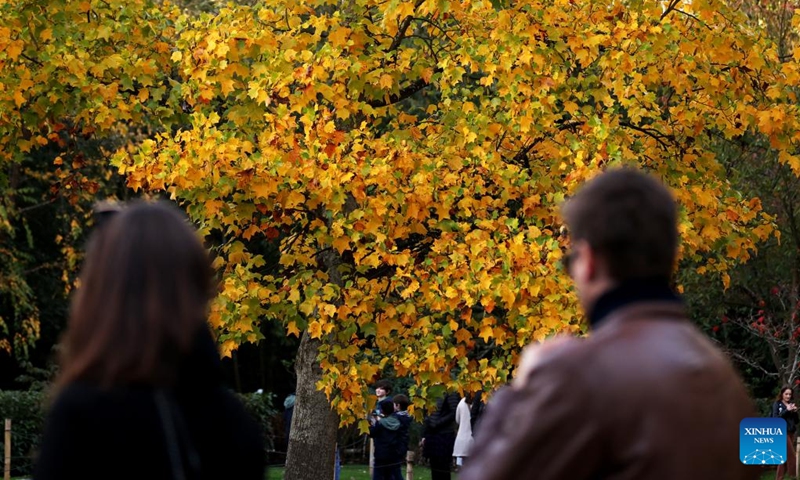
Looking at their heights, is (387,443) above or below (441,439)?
below

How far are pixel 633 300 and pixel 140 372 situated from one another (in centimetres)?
92

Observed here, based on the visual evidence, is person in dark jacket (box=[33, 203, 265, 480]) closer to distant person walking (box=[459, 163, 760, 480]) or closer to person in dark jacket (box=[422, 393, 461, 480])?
distant person walking (box=[459, 163, 760, 480])

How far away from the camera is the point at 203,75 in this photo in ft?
40.3

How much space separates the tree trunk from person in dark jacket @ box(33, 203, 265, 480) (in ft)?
38.1

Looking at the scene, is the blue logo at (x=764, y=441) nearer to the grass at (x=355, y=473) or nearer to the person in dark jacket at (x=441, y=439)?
the person in dark jacket at (x=441, y=439)

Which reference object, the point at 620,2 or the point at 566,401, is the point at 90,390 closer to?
the point at 566,401

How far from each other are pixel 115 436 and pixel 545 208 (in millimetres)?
10252

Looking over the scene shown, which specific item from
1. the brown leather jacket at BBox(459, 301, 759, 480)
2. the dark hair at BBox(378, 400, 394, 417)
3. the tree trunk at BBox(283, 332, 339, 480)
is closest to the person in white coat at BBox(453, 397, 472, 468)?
the dark hair at BBox(378, 400, 394, 417)

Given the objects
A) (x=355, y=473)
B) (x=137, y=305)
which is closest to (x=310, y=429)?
(x=137, y=305)

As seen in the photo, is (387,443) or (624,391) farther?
(387,443)

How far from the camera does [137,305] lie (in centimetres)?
245

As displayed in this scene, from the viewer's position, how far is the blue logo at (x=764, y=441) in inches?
549

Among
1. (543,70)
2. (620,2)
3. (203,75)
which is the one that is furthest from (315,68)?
(620,2)

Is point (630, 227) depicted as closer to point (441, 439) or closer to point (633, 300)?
point (633, 300)
